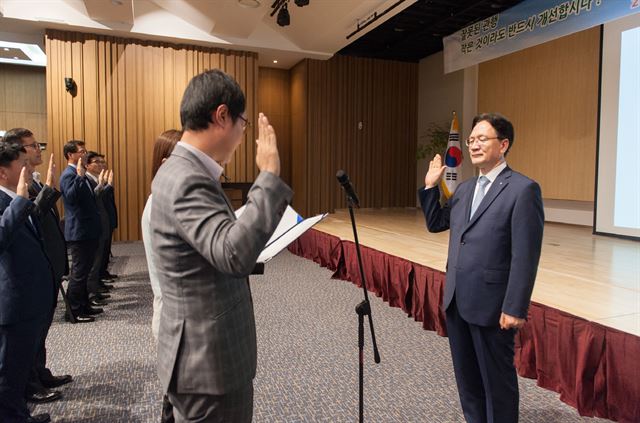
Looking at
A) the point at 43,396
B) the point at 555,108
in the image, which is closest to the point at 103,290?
the point at 43,396

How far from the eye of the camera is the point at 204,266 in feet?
3.06

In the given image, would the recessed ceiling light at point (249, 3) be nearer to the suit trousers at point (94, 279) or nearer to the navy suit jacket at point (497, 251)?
the suit trousers at point (94, 279)

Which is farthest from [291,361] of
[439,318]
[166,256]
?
[166,256]

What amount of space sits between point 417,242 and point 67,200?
3630 millimetres

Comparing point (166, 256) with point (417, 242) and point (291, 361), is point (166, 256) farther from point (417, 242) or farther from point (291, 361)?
point (417, 242)

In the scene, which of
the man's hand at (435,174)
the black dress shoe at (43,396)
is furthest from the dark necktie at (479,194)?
the black dress shoe at (43,396)

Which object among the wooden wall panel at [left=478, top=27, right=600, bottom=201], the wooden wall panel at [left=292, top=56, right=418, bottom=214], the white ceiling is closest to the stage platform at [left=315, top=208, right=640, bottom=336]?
the wooden wall panel at [left=478, top=27, right=600, bottom=201]

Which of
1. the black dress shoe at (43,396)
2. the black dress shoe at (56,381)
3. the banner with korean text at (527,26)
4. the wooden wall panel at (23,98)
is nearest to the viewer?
the black dress shoe at (43,396)

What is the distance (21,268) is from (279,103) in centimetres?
787

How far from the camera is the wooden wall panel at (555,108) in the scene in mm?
6254

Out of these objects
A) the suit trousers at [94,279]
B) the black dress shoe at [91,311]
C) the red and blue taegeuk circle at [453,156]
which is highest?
the red and blue taegeuk circle at [453,156]

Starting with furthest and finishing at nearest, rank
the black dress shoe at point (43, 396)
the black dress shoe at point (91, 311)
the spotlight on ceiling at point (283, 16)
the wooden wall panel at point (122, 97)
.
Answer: the wooden wall panel at point (122, 97) < the spotlight on ceiling at point (283, 16) < the black dress shoe at point (91, 311) < the black dress shoe at point (43, 396)

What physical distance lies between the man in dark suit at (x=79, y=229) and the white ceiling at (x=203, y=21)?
3537 mm

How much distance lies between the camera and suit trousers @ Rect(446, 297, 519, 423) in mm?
1682
